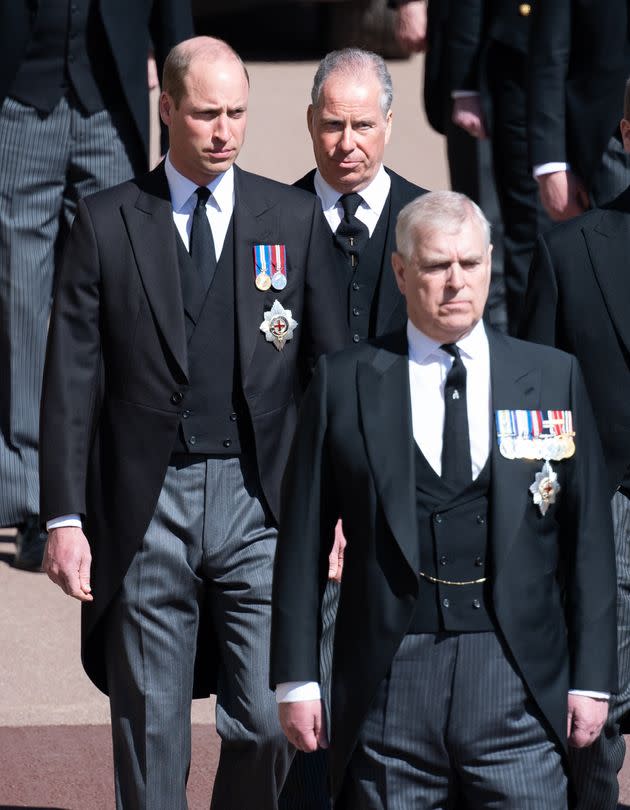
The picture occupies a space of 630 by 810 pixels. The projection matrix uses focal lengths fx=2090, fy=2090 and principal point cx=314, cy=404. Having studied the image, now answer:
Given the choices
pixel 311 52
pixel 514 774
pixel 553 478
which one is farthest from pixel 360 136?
pixel 311 52

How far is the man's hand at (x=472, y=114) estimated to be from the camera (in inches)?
298

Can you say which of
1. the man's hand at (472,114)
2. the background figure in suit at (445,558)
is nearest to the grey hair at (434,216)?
the background figure in suit at (445,558)

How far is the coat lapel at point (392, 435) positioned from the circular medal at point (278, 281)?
0.68 m

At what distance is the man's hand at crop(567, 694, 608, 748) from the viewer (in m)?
3.97

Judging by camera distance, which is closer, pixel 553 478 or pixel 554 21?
pixel 553 478

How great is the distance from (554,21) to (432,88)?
130 cm

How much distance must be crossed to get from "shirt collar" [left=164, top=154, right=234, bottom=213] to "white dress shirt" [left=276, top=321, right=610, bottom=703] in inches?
33.6

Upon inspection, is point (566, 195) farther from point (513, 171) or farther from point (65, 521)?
point (65, 521)

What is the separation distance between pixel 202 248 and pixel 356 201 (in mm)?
556

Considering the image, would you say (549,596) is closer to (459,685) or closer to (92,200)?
(459,685)

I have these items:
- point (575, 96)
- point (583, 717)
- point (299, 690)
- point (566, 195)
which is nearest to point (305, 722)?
point (299, 690)

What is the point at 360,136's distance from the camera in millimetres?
5074

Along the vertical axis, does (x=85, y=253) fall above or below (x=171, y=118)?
below

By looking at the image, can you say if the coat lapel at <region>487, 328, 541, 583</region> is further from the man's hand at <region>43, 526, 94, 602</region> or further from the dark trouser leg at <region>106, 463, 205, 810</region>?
the man's hand at <region>43, 526, 94, 602</region>
